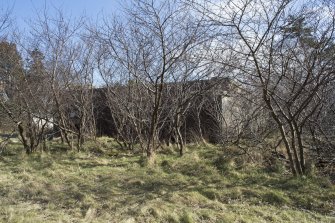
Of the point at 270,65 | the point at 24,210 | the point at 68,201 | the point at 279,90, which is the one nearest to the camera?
the point at 24,210

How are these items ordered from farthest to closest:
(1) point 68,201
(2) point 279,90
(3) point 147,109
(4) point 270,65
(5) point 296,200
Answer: (3) point 147,109, (2) point 279,90, (4) point 270,65, (5) point 296,200, (1) point 68,201

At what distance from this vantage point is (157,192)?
18.7ft

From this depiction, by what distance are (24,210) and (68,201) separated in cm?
61

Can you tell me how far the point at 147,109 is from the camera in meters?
10.3

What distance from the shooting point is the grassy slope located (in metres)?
4.67

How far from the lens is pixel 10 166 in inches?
311

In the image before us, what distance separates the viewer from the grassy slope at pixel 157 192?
4.67 metres

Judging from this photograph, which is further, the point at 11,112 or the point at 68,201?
the point at 11,112

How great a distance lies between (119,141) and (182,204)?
6.37 m

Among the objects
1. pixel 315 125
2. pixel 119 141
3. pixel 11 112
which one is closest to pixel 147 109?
pixel 119 141

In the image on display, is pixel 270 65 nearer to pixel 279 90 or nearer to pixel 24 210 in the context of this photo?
pixel 279 90

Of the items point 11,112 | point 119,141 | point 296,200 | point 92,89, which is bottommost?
point 296,200

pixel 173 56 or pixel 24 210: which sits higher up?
pixel 173 56

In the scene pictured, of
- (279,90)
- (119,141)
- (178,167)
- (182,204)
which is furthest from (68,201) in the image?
(119,141)
